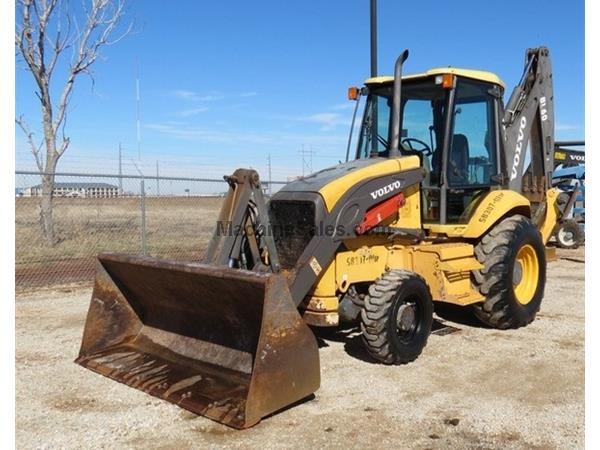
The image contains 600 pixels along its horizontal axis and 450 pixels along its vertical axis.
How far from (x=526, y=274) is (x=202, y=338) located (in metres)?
4.39

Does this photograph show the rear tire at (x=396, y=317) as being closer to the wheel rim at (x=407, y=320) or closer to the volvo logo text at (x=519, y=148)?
the wheel rim at (x=407, y=320)

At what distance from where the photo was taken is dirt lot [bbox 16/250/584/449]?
158 inches

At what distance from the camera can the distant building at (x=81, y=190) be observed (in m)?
12.8

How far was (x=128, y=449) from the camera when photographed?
386cm

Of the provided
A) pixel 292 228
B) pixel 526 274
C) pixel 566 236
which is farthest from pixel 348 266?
pixel 566 236

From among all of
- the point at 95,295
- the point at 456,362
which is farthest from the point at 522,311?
the point at 95,295

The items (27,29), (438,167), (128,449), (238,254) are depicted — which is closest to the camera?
(128,449)

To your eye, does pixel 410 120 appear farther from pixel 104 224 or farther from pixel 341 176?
pixel 104 224

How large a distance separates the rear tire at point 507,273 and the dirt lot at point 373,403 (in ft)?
0.82

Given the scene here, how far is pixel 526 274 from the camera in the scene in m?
7.43

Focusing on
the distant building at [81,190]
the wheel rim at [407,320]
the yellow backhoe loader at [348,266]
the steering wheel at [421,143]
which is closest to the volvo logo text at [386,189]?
the yellow backhoe loader at [348,266]

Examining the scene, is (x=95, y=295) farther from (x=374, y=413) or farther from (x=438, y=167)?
(x=438, y=167)

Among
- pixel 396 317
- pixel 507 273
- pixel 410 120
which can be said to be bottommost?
pixel 396 317
